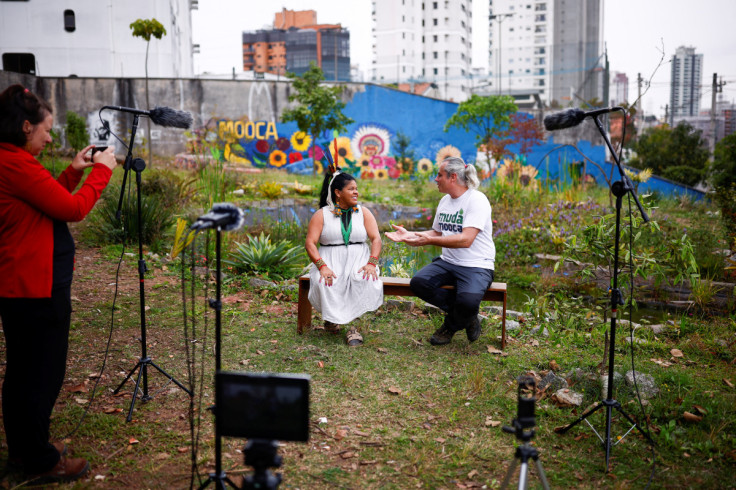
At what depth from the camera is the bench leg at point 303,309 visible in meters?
5.16

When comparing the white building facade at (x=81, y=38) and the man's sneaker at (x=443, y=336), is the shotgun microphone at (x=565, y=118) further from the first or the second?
the white building facade at (x=81, y=38)

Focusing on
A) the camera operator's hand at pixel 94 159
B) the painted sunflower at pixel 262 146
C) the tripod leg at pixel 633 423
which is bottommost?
the tripod leg at pixel 633 423

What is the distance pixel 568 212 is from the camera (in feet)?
31.8

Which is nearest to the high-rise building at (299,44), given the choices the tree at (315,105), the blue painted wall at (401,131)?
the blue painted wall at (401,131)

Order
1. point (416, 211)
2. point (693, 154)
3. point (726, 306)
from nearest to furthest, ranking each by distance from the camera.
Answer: point (726, 306), point (416, 211), point (693, 154)

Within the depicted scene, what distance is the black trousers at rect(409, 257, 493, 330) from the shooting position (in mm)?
4758

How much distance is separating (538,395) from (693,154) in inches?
829

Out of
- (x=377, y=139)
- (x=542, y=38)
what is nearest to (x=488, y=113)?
(x=377, y=139)

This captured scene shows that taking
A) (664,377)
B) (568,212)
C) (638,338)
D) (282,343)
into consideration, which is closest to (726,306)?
(638,338)

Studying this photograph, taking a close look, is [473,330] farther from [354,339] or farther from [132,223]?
[132,223]

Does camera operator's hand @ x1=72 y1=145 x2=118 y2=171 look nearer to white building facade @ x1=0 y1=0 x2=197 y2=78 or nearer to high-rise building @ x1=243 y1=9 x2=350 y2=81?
white building facade @ x1=0 y1=0 x2=197 y2=78

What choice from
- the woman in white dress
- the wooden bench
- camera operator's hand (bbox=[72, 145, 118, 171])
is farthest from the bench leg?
camera operator's hand (bbox=[72, 145, 118, 171])

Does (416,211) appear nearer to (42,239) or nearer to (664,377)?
(664,377)

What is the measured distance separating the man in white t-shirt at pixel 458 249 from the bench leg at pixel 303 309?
0.92 metres
